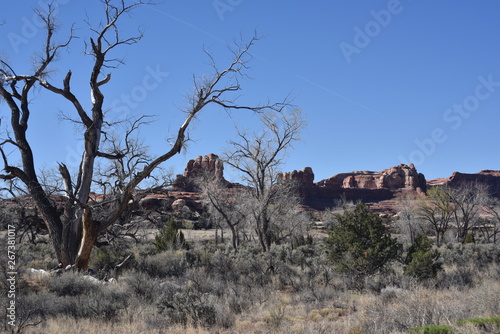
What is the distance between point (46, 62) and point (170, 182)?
531cm

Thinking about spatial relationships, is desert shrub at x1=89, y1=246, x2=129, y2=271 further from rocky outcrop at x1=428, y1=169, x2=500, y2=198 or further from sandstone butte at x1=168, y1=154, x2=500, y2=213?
rocky outcrop at x1=428, y1=169, x2=500, y2=198

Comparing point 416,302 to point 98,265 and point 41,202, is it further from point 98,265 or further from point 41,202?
point 98,265

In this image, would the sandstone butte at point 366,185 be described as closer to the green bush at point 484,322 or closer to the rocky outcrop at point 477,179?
the rocky outcrop at point 477,179

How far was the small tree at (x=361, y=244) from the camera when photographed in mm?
10477

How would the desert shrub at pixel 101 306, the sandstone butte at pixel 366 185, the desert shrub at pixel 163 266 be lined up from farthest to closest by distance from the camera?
the sandstone butte at pixel 366 185
the desert shrub at pixel 163 266
the desert shrub at pixel 101 306

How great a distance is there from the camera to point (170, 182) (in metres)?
11.7

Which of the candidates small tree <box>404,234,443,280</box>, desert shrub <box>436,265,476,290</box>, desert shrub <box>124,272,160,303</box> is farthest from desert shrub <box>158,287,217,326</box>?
small tree <box>404,234,443,280</box>

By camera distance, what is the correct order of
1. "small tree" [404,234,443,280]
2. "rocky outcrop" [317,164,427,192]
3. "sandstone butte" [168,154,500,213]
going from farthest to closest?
"rocky outcrop" [317,164,427,192] → "sandstone butte" [168,154,500,213] → "small tree" [404,234,443,280]

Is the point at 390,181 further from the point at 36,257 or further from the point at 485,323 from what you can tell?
the point at 485,323

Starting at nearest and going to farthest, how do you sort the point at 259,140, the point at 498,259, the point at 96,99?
1. the point at 96,99
2. the point at 498,259
3. the point at 259,140

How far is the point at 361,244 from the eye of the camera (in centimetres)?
1072

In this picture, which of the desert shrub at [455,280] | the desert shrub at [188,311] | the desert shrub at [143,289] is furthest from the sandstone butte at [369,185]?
the desert shrub at [188,311]

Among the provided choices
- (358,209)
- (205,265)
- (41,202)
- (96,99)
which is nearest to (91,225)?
(41,202)

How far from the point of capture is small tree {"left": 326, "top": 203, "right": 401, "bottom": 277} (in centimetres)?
1048
